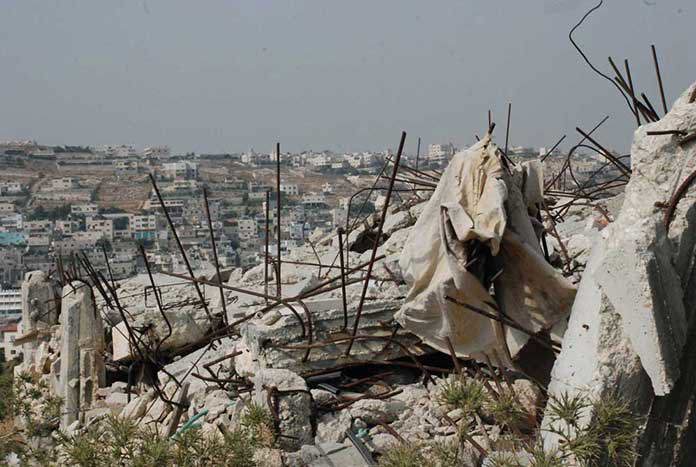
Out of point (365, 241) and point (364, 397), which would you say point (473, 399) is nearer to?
point (364, 397)

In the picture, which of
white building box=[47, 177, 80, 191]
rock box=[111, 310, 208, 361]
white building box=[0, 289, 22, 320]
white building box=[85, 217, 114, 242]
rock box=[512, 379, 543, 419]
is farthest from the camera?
white building box=[47, 177, 80, 191]

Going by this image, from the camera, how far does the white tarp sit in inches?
188

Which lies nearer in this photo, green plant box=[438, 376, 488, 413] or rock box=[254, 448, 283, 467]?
green plant box=[438, 376, 488, 413]

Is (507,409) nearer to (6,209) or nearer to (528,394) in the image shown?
(528,394)

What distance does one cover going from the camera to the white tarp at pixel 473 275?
15.7 feet

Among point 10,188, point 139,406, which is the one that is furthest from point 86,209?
point 139,406

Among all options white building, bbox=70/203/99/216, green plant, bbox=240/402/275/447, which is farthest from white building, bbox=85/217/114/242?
green plant, bbox=240/402/275/447

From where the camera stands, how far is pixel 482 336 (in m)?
5.14

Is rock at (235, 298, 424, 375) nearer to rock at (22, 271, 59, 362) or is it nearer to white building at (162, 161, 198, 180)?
rock at (22, 271, 59, 362)

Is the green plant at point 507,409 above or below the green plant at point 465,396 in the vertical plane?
below

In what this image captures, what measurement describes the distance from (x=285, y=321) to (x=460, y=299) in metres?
1.58

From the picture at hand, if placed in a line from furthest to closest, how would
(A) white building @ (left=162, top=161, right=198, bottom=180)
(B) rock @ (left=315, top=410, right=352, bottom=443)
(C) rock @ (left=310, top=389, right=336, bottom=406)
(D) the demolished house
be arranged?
(A) white building @ (left=162, top=161, right=198, bottom=180) → (C) rock @ (left=310, top=389, right=336, bottom=406) → (B) rock @ (left=315, top=410, right=352, bottom=443) → (D) the demolished house

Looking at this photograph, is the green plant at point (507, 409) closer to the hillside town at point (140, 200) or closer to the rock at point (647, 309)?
the rock at point (647, 309)

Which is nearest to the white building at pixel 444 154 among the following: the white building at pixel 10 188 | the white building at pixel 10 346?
the white building at pixel 10 346
